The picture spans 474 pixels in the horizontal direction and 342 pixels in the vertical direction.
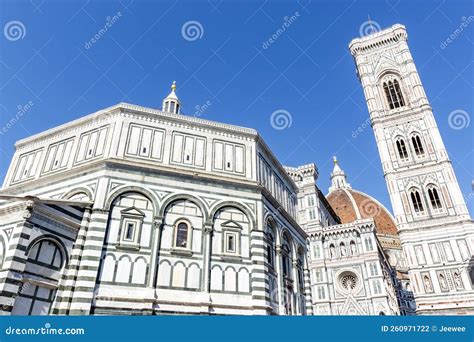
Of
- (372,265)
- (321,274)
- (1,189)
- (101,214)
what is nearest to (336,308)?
(321,274)

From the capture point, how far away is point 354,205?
73875mm

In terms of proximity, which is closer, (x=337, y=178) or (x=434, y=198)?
(x=434, y=198)

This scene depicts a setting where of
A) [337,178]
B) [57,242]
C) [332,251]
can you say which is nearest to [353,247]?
[332,251]

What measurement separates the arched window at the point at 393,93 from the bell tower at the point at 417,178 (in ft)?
0.43

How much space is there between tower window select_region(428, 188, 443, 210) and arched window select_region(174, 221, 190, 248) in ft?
112

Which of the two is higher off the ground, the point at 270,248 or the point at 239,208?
the point at 239,208

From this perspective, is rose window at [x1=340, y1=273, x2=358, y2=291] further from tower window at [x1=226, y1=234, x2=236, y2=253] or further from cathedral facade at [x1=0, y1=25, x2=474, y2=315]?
tower window at [x1=226, y1=234, x2=236, y2=253]

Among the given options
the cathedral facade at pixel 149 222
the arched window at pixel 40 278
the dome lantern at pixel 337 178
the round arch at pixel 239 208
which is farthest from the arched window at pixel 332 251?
the dome lantern at pixel 337 178

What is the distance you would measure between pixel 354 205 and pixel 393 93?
110 feet

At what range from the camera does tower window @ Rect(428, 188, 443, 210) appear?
123 ft

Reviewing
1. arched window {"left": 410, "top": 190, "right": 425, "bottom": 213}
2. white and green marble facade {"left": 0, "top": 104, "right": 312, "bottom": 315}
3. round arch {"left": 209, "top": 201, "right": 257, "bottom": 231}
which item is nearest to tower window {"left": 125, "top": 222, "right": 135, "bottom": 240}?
white and green marble facade {"left": 0, "top": 104, "right": 312, "bottom": 315}

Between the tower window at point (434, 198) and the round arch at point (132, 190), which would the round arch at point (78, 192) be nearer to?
the round arch at point (132, 190)

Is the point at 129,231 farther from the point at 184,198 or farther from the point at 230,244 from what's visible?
the point at 230,244
